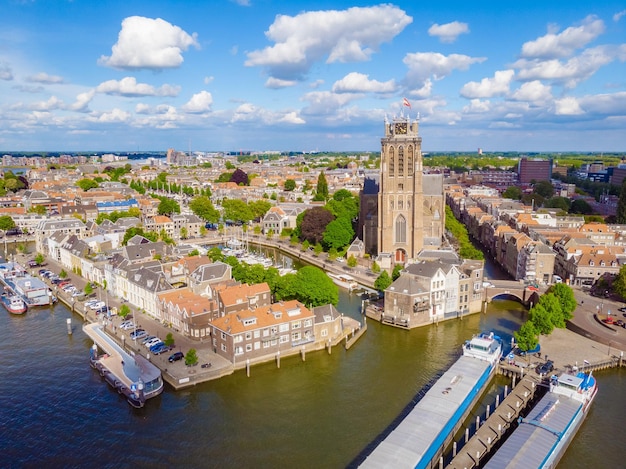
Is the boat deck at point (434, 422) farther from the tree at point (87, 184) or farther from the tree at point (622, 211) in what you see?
the tree at point (87, 184)

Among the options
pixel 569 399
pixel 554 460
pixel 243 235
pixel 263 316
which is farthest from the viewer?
pixel 243 235

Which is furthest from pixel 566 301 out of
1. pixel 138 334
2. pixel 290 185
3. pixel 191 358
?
pixel 290 185

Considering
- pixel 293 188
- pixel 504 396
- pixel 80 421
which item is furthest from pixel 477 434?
pixel 293 188

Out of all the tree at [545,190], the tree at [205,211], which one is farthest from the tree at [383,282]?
the tree at [545,190]

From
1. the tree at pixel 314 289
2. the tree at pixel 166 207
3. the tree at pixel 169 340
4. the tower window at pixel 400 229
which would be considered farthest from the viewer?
the tree at pixel 166 207

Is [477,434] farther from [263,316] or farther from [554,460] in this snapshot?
[263,316]

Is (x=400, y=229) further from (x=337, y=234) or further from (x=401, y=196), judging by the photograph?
(x=337, y=234)

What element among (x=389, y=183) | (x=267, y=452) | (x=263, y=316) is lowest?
(x=267, y=452)
